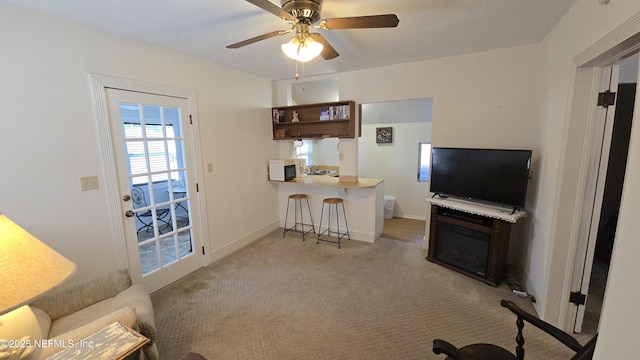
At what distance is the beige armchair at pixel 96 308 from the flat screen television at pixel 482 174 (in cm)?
305

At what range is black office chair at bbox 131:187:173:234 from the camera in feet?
8.18

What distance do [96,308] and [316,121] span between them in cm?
318

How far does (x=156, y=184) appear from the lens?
262 cm

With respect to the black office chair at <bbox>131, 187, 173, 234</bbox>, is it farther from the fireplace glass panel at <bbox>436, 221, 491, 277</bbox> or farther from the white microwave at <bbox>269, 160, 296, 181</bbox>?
the fireplace glass panel at <bbox>436, 221, 491, 277</bbox>

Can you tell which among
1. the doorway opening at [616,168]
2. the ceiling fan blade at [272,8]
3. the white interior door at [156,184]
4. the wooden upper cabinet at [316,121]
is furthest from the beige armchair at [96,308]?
the doorway opening at [616,168]

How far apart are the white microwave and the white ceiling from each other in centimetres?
155

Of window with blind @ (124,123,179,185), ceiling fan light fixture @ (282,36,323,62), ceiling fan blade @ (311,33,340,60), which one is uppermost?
ceiling fan blade @ (311,33,340,60)

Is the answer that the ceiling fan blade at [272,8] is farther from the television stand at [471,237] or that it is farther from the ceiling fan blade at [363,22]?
the television stand at [471,237]

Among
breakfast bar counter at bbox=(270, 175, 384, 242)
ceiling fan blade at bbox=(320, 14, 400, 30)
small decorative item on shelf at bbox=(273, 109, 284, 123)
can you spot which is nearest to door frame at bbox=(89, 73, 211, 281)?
small decorative item on shelf at bbox=(273, 109, 284, 123)

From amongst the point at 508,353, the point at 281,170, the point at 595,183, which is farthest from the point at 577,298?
the point at 281,170

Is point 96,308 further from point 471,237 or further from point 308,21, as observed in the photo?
point 471,237

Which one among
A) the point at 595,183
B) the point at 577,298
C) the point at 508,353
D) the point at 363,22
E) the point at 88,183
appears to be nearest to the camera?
the point at 508,353

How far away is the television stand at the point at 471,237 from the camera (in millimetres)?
2596

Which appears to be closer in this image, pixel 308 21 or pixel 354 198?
pixel 308 21
